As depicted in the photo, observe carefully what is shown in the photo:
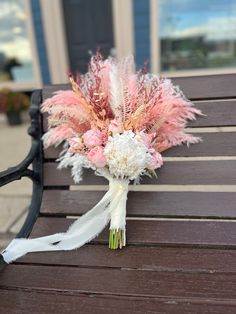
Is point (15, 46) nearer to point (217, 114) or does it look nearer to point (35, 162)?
point (35, 162)

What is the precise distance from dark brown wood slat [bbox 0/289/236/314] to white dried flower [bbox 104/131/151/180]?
419mm

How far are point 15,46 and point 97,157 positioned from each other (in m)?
4.36

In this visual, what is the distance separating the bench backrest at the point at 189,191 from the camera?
1.27m

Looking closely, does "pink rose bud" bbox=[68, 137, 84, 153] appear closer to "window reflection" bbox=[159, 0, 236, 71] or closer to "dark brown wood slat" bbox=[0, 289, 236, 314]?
"dark brown wood slat" bbox=[0, 289, 236, 314]

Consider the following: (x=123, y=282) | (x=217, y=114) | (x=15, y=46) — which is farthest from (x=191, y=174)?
(x=15, y=46)

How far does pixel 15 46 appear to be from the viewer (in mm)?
4941

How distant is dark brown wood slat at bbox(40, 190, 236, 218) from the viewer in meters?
1.30

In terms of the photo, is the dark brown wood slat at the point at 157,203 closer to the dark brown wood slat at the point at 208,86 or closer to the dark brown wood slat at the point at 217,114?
the dark brown wood slat at the point at 217,114

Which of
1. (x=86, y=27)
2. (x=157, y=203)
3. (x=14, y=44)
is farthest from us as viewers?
(x=14, y=44)

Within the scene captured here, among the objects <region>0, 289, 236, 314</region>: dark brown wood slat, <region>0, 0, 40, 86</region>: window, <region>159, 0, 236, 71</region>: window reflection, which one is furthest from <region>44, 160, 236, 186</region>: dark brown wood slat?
<region>0, 0, 40, 86</region>: window

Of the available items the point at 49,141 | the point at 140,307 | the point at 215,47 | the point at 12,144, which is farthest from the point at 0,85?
the point at 140,307

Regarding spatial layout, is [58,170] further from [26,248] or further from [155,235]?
[155,235]

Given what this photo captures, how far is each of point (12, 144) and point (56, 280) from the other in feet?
9.85

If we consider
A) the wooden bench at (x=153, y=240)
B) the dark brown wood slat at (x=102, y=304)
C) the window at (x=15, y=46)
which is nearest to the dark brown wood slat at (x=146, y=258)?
the wooden bench at (x=153, y=240)
